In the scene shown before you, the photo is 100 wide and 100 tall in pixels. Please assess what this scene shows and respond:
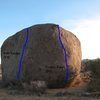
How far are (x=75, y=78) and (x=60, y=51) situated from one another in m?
1.73

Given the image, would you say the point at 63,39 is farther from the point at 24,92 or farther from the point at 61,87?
the point at 24,92

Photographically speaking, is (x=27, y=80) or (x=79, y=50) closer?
(x=27, y=80)

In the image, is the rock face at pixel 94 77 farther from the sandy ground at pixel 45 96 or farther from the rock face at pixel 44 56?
the sandy ground at pixel 45 96

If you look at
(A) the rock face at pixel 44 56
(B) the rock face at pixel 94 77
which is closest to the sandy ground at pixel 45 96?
(B) the rock face at pixel 94 77

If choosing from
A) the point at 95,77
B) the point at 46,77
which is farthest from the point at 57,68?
the point at 95,77

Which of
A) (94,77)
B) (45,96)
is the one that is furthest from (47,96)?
(94,77)

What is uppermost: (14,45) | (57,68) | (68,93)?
(14,45)

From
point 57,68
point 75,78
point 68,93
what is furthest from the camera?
point 75,78

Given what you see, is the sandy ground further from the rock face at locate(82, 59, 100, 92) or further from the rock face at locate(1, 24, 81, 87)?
the rock face at locate(1, 24, 81, 87)

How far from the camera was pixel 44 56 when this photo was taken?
14.3 meters

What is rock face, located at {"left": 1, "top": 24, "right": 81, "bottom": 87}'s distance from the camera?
46.6ft

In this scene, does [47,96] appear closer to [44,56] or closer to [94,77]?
[44,56]

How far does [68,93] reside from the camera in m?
12.4

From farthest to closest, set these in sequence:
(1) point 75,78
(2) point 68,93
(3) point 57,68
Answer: (1) point 75,78
(3) point 57,68
(2) point 68,93
